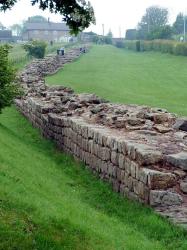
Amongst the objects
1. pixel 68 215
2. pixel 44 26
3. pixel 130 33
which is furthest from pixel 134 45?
pixel 68 215

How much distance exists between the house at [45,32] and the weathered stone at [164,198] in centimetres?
12444

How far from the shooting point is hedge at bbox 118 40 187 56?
59.8 m

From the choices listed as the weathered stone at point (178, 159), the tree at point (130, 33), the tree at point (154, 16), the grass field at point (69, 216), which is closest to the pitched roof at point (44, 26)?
the tree at point (130, 33)

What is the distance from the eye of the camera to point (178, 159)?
947 centimetres

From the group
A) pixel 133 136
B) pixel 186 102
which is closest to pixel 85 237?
pixel 133 136

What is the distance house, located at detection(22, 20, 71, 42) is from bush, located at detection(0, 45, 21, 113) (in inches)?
4498

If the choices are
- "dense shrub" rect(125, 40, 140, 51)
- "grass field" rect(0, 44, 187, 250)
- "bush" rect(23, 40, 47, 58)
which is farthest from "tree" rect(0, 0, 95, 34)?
"dense shrub" rect(125, 40, 140, 51)

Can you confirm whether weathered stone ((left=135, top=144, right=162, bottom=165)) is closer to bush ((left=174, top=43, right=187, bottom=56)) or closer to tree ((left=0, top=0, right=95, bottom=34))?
tree ((left=0, top=0, right=95, bottom=34))

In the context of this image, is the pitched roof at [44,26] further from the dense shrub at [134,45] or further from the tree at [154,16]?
the dense shrub at [134,45]

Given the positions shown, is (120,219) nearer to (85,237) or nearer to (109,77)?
(85,237)

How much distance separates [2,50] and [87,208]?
1033 centimetres

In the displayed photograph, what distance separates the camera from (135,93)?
94.3ft

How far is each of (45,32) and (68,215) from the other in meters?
131

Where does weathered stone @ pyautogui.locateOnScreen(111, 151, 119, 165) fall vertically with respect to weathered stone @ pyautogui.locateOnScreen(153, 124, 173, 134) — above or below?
below
